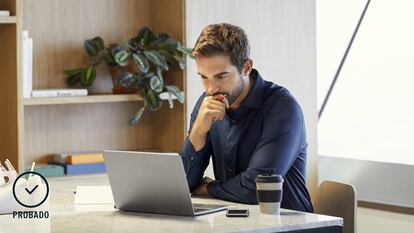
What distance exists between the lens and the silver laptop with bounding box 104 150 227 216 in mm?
2818

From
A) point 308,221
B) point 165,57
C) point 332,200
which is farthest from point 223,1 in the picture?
point 308,221

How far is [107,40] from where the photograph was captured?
495 cm

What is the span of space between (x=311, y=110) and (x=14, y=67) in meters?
1.91

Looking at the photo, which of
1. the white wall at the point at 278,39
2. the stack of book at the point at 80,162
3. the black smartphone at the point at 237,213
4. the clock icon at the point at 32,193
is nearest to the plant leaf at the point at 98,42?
the white wall at the point at 278,39

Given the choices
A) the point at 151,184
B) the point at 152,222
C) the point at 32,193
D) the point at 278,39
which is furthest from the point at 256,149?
the point at 278,39

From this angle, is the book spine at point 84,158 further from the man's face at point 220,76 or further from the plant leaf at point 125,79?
the man's face at point 220,76

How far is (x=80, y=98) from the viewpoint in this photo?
15.0 ft

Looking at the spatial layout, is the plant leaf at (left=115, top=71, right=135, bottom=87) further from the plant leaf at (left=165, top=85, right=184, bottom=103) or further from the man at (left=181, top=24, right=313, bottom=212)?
the man at (left=181, top=24, right=313, bottom=212)

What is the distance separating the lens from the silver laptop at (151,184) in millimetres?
2818

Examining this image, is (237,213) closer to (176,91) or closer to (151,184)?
(151,184)

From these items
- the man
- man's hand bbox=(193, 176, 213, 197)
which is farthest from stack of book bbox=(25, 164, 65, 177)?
man's hand bbox=(193, 176, 213, 197)

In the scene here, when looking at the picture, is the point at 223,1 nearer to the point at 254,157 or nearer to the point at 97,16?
the point at 97,16

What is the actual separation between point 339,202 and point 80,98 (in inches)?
69.4

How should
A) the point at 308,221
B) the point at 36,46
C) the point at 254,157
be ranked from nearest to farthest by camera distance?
the point at 308,221 → the point at 254,157 → the point at 36,46
